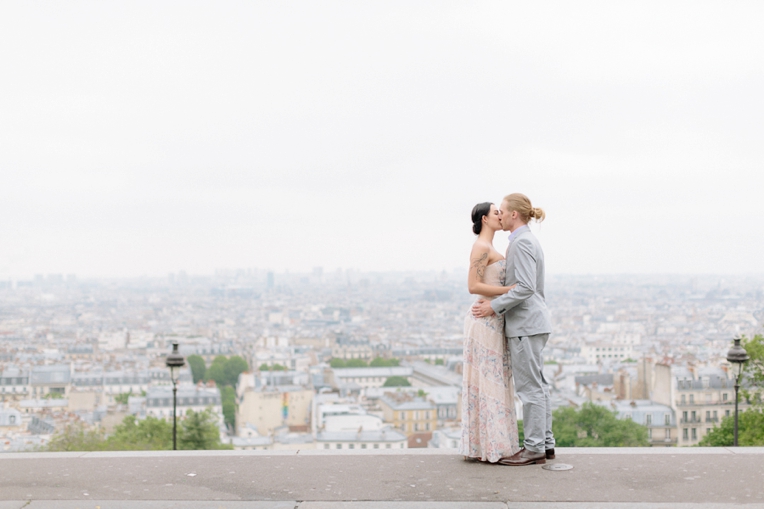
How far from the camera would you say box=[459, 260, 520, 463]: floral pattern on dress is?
4.95 meters

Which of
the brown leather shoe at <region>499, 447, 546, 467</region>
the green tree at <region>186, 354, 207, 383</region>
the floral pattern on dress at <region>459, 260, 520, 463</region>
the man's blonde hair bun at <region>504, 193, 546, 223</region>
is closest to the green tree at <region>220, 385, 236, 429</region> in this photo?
the green tree at <region>186, 354, 207, 383</region>

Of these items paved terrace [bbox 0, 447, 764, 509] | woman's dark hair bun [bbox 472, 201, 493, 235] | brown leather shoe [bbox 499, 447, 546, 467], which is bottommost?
paved terrace [bbox 0, 447, 764, 509]

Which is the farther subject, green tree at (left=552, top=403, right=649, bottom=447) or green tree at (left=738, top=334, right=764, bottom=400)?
green tree at (left=552, top=403, right=649, bottom=447)

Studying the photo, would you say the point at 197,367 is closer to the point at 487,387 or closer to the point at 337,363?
the point at 337,363

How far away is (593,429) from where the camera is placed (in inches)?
1452

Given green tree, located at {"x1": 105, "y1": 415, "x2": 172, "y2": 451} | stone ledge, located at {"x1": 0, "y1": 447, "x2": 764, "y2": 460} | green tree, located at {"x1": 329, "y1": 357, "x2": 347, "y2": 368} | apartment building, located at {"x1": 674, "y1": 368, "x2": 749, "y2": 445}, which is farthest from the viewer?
green tree, located at {"x1": 329, "y1": 357, "x2": 347, "y2": 368}

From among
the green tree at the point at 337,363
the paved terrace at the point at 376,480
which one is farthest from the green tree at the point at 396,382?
the paved terrace at the point at 376,480

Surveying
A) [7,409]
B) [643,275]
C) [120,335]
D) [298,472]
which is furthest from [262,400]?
[643,275]

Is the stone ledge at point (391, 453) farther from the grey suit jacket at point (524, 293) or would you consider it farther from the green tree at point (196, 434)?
the green tree at point (196, 434)

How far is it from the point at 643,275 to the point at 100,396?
135 m

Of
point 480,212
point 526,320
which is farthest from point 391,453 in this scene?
point 480,212

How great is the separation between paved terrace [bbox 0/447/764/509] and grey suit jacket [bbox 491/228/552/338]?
843mm

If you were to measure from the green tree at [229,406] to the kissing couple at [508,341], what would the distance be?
65.8m

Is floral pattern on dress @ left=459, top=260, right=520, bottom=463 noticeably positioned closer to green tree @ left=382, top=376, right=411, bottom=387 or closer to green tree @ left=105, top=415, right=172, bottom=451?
green tree @ left=105, top=415, right=172, bottom=451
